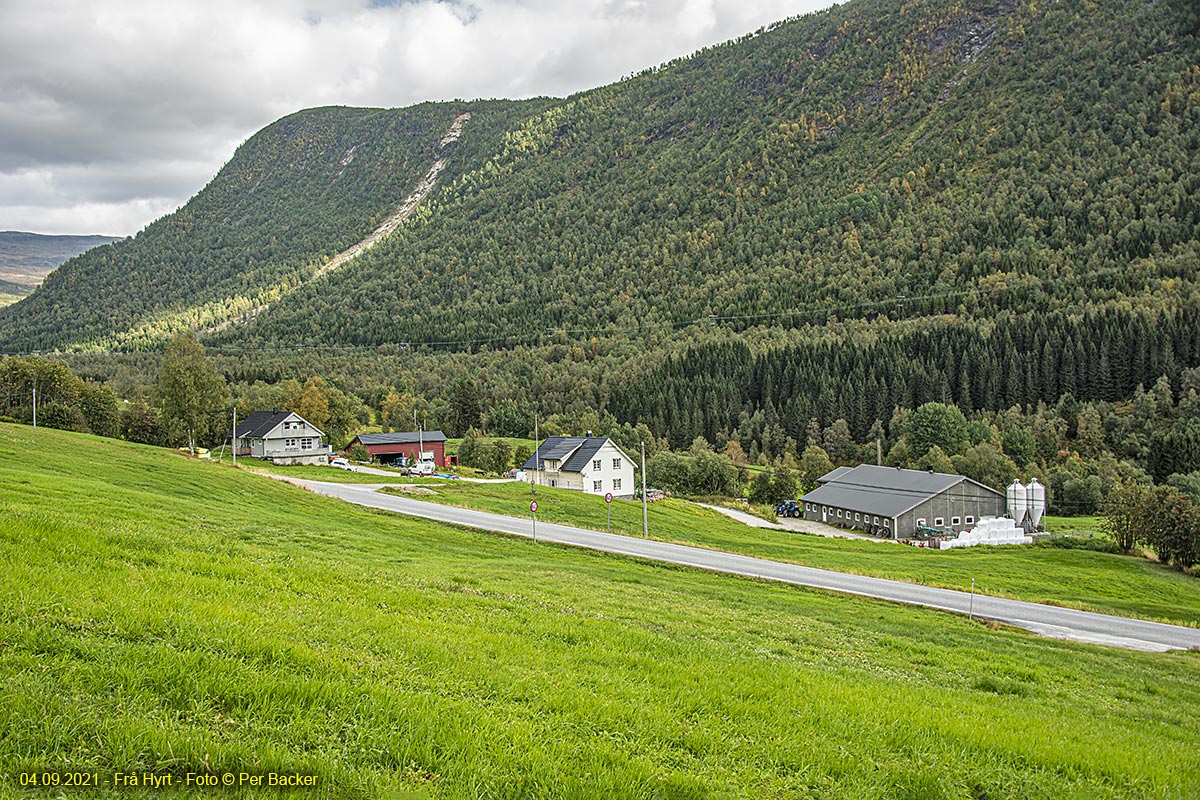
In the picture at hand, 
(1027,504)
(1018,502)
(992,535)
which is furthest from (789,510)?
(1027,504)

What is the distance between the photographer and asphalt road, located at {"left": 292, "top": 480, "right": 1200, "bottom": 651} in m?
24.7

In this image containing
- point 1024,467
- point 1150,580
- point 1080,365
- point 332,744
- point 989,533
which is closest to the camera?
point 332,744

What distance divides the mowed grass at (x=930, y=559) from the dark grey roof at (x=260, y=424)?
36076 millimetres

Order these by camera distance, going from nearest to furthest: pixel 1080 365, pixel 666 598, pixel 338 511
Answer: pixel 666 598 < pixel 338 511 < pixel 1080 365

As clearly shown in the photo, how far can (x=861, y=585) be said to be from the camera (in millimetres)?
30344

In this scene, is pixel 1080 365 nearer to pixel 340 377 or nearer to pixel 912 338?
pixel 912 338

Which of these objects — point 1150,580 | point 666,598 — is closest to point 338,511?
point 666,598

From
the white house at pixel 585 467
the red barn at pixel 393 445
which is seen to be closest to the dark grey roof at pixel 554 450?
the white house at pixel 585 467

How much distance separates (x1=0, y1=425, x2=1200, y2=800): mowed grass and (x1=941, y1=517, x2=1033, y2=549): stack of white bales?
193 ft

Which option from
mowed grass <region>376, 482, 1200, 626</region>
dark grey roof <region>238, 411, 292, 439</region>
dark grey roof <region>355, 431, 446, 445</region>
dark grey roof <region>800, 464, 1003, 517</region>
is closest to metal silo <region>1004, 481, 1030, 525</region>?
dark grey roof <region>800, 464, 1003, 517</region>

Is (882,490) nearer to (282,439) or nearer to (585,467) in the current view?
(585,467)

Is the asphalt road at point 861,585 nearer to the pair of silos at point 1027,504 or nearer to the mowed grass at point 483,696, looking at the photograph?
the mowed grass at point 483,696

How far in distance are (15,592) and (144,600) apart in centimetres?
114

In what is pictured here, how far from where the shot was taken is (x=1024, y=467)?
10256cm
